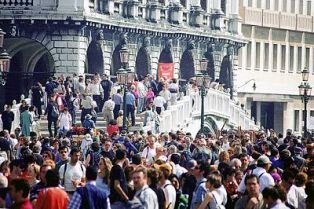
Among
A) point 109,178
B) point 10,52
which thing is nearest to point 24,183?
point 109,178

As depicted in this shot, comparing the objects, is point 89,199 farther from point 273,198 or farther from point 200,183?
point 200,183

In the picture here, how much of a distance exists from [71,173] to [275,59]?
242 feet

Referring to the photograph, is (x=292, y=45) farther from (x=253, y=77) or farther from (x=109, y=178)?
(x=109, y=178)

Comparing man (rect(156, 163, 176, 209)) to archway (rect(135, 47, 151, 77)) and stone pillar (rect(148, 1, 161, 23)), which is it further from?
archway (rect(135, 47, 151, 77))

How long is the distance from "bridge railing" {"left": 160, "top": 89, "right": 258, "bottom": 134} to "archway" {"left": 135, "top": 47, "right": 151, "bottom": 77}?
406 centimetres

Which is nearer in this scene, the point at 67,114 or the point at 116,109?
the point at 67,114

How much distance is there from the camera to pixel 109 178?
27.3 metres

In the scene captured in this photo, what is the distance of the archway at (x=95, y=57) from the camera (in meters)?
72.7

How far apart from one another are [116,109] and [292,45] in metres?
46.1

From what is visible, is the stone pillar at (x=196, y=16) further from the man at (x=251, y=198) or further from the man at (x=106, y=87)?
the man at (x=251, y=198)

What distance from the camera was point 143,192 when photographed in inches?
988

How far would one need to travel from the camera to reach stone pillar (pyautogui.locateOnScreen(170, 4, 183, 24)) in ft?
270

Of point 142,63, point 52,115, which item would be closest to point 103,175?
point 52,115

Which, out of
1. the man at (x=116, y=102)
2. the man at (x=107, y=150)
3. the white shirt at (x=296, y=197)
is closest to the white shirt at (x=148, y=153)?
the man at (x=107, y=150)
